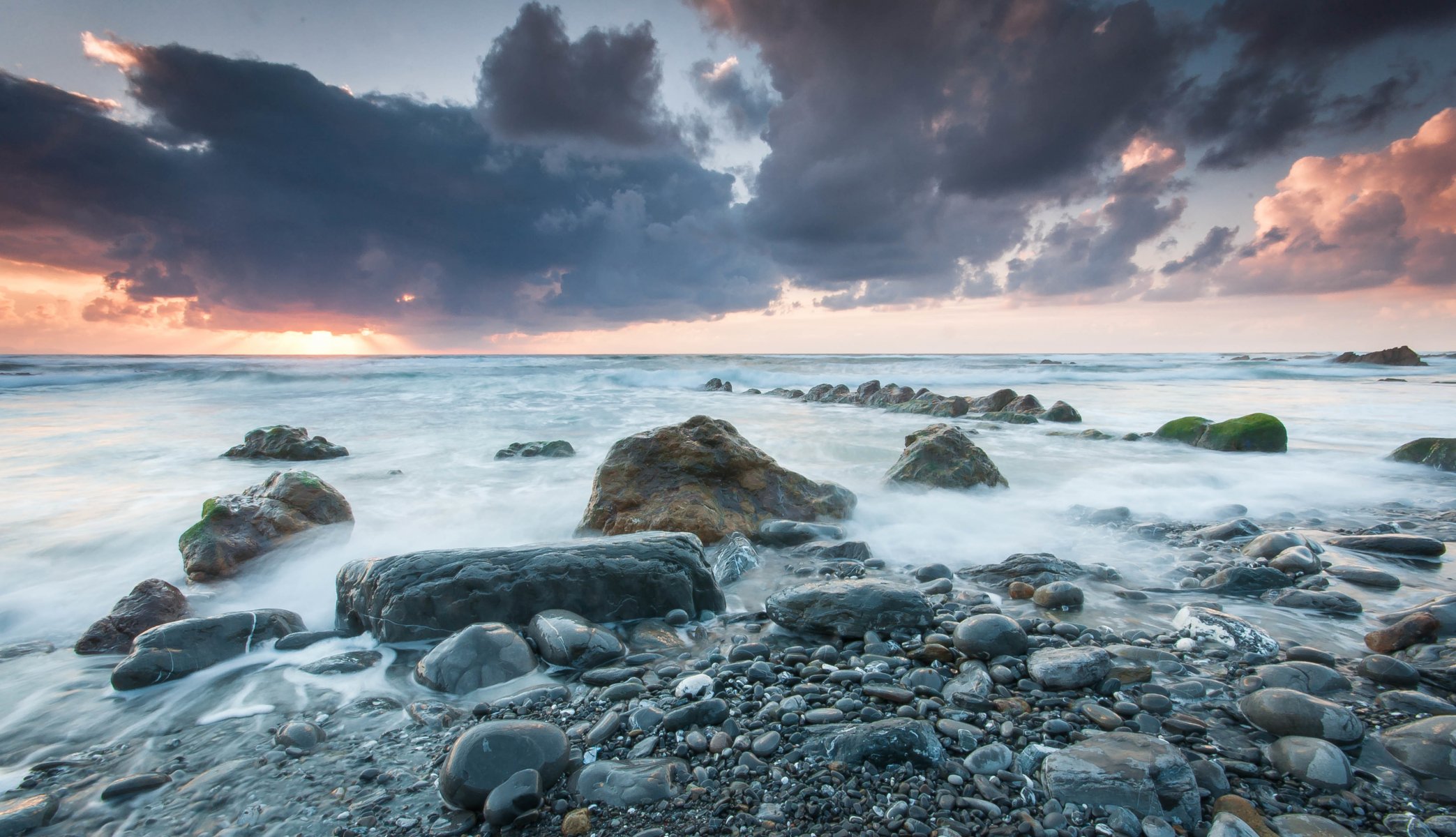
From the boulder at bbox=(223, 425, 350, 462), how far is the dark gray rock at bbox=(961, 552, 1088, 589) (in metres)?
8.73

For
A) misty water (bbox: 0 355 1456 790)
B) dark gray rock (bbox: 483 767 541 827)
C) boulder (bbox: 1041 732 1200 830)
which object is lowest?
misty water (bbox: 0 355 1456 790)

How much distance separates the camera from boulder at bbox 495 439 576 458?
8492 mm

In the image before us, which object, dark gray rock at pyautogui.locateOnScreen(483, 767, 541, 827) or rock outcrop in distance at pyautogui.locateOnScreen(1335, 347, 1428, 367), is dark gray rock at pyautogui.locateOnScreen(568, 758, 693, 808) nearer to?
dark gray rock at pyautogui.locateOnScreen(483, 767, 541, 827)

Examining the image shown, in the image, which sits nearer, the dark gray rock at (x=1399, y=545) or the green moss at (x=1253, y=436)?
the dark gray rock at (x=1399, y=545)

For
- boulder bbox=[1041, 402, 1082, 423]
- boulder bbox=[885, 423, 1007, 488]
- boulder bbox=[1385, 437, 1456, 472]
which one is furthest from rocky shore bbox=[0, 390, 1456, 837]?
boulder bbox=[1041, 402, 1082, 423]

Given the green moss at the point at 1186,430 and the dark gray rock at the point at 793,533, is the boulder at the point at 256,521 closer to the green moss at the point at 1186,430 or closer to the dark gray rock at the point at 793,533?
the dark gray rock at the point at 793,533

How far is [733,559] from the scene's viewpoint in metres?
4.15

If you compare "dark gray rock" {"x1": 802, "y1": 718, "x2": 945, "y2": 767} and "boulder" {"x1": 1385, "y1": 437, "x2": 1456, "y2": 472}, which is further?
"boulder" {"x1": 1385, "y1": 437, "x2": 1456, "y2": 472}

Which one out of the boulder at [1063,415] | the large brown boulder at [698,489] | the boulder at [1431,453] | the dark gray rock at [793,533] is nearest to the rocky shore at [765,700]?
the dark gray rock at [793,533]

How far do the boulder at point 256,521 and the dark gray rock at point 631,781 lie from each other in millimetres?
3697

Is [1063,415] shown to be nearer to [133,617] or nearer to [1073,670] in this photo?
[1073,670]

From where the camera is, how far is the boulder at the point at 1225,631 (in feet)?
8.86

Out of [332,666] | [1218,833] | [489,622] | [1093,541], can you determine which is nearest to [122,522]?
[332,666]

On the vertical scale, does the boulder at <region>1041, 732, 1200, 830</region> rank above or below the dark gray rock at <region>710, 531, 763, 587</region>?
above
